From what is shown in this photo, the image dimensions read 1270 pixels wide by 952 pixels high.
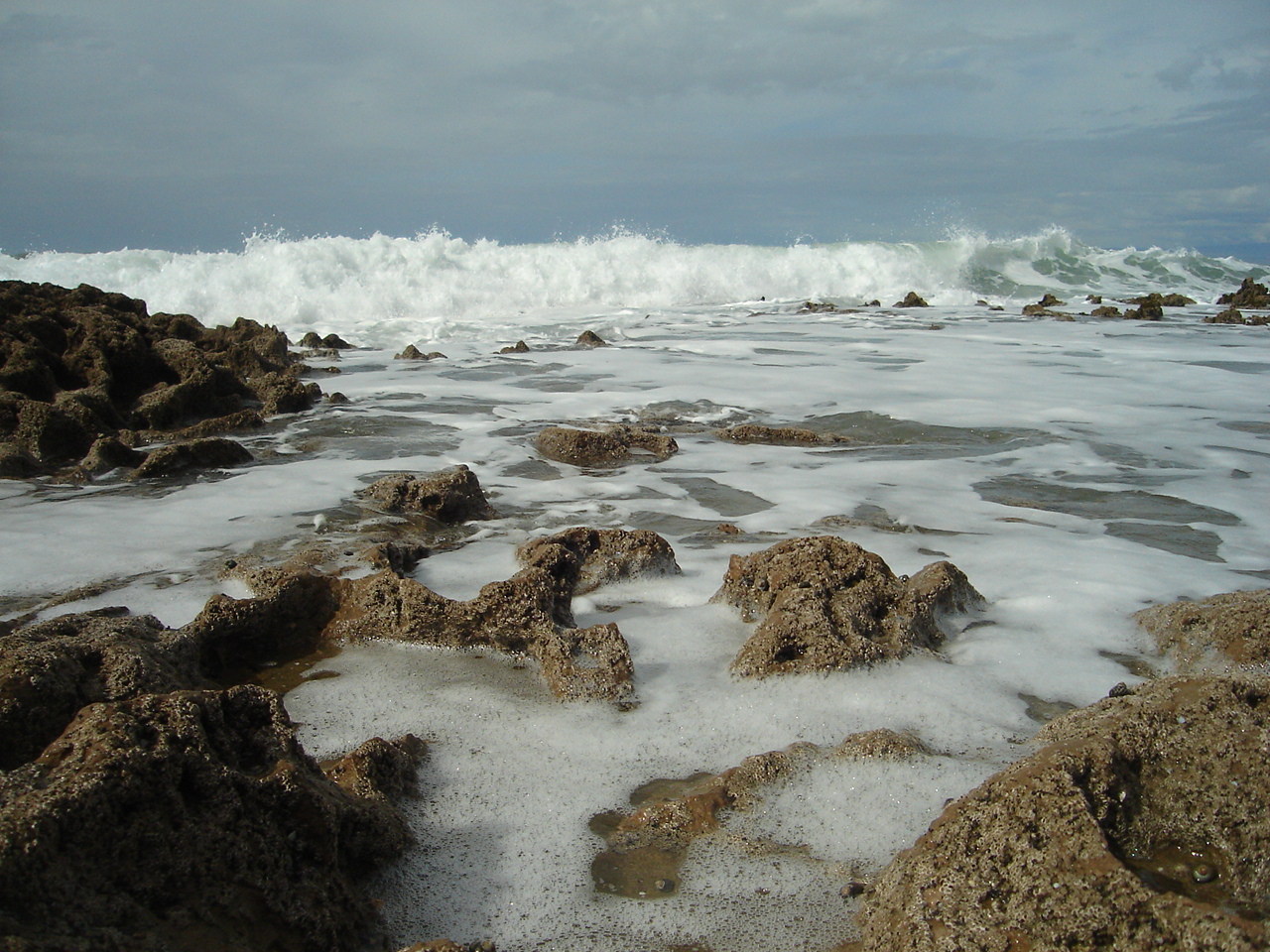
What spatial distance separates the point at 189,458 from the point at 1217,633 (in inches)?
224

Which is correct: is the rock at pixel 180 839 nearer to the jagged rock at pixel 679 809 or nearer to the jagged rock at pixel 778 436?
the jagged rock at pixel 679 809

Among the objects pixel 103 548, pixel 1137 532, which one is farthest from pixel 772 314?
pixel 103 548

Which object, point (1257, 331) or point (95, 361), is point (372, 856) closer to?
point (95, 361)

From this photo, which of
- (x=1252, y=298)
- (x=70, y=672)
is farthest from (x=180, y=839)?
(x=1252, y=298)

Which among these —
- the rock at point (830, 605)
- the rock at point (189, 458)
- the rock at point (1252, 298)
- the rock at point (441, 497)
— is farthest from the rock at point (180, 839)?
the rock at point (1252, 298)

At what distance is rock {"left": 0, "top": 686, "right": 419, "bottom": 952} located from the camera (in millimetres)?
1424

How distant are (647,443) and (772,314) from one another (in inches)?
597

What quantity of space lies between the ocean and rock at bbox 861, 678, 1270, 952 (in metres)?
0.31

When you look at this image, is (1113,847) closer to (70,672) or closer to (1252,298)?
(70,672)

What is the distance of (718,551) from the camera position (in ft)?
14.5

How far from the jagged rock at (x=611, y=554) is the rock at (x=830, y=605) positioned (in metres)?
0.39

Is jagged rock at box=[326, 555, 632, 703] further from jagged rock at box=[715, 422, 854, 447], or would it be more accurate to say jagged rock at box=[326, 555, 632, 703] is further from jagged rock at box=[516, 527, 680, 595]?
jagged rock at box=[715, 422, 854, 447]

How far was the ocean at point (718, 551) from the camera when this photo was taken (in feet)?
6.92

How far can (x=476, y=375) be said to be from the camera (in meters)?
11.0
